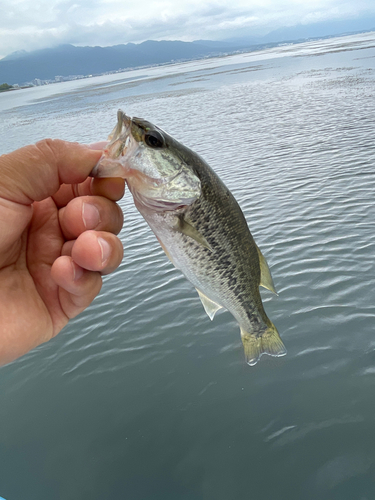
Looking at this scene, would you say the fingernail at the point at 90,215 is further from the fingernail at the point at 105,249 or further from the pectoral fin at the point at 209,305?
the pectoral fin at the point at 209,305

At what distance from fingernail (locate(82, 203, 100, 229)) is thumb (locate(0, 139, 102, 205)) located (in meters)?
0.23

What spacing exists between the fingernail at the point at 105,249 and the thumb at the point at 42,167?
54 centimetres

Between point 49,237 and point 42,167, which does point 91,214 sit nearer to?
point 42,167

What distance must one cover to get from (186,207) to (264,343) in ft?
7.12

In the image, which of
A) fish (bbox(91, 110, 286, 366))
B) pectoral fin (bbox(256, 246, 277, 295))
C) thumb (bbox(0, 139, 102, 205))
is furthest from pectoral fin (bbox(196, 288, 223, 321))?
thumb (bbox(0, 139, 102, 205))

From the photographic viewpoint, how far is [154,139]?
2908 millimetres

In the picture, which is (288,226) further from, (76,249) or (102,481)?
(76,249)

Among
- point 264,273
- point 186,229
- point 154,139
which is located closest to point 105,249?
point 186,229

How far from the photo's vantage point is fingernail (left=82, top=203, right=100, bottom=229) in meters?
2.87

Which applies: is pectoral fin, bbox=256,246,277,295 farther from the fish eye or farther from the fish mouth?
the fish mouth

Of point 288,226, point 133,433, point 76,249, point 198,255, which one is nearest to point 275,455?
point 133,433

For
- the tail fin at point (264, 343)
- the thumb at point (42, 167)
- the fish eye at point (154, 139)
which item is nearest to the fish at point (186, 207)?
the fish eye at point (154, 139)

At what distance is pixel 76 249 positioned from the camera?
8.90 ft

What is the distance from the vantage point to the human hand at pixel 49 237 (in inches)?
107
